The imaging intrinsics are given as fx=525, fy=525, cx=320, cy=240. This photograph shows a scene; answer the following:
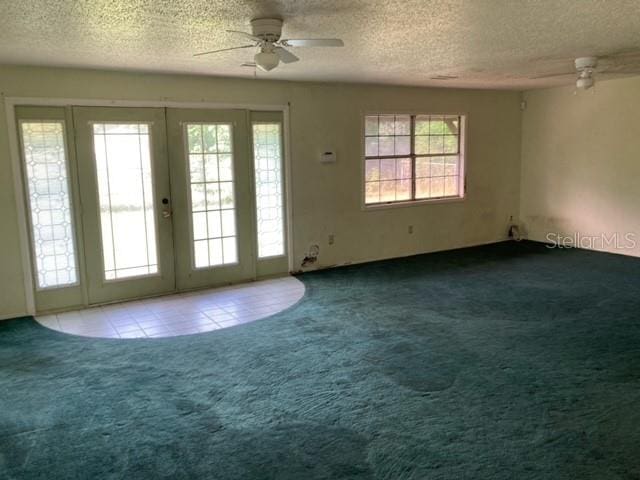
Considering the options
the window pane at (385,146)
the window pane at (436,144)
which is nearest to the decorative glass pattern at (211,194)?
the window pane at (385,146)

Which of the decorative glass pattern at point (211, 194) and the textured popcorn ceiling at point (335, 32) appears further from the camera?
the decorative glass pattern at point (211, 194)

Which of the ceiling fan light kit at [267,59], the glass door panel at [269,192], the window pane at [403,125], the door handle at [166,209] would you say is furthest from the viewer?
the window pane at [403,125]

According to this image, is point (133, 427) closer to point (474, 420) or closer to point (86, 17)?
point (474, 420)

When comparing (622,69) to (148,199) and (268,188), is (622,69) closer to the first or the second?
(268,188)

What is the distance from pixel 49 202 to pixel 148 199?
893 millimetres

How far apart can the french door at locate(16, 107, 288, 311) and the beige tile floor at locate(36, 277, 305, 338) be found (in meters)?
0.23

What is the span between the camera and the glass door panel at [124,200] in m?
4.99

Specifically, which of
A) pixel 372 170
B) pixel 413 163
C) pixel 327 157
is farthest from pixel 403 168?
pixel 327 157

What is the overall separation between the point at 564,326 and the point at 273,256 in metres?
3.21

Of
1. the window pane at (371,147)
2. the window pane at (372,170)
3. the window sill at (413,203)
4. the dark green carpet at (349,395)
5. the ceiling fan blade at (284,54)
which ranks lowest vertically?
the dark green carpet at (349,395)

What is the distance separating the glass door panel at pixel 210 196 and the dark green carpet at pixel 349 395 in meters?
1.30

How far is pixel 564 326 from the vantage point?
14.2 ft

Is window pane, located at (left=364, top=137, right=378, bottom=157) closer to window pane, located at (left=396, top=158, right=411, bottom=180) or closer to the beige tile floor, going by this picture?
window pane, located at (left=396, top=158, right=411, bottom=180)

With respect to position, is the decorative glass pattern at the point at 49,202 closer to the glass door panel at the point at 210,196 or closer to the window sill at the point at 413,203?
the glass door panel at the point at 210,196
